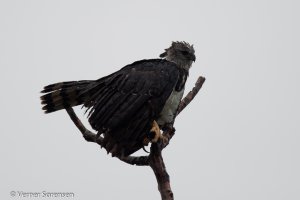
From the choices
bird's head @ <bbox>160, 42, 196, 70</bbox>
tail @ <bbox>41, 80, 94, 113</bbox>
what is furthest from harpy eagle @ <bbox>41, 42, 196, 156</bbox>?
bird's head @ <bbox>160, 42, 196, 70</bbox>

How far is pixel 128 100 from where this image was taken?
660 centimetres

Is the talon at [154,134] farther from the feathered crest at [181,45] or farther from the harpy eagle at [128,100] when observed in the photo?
the feathered crest at [181,45]

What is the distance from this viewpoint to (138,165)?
6.50 metres

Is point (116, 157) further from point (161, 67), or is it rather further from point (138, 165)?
point (161, 67)

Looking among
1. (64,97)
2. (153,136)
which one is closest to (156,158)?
(153,136)

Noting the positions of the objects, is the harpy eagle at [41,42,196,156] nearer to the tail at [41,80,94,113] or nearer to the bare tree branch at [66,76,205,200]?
the tail at [41,80,94,113]

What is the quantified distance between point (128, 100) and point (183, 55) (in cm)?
202

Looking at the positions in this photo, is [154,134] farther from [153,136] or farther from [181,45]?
[181,45]

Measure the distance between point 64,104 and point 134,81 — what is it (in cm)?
115

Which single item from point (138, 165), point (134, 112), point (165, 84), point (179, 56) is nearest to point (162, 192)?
Result: point (138, 165)

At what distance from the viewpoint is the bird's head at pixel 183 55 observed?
820 centimetres

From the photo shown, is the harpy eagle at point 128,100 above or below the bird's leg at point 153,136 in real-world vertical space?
above

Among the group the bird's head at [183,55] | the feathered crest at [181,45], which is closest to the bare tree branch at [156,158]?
the bird's head at [183,55]

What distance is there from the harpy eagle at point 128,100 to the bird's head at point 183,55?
34 cm
